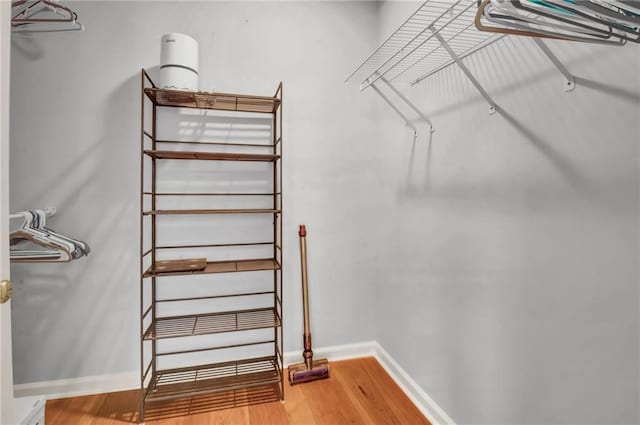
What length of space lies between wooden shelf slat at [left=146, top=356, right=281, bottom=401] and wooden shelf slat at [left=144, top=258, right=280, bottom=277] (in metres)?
0.59

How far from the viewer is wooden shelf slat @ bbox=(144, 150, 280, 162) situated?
1607 mm

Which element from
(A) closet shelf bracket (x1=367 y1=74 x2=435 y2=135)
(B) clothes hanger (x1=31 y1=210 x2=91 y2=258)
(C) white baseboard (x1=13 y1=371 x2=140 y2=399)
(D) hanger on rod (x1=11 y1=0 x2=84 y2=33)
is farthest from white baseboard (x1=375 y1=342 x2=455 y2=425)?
(D) hanger on rod (x1=11 y1=0 x2=84 y2=33)

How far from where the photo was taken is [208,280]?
1.89m

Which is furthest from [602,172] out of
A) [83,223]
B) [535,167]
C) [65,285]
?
[65,285]

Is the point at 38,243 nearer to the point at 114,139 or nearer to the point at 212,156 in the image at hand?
the point at 114,139

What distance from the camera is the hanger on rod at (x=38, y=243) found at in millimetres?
1439

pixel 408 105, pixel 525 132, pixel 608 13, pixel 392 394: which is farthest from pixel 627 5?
pixel 392 394

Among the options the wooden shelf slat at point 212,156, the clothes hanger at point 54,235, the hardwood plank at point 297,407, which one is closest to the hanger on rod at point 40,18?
the wooden shelf slat at point 212,156

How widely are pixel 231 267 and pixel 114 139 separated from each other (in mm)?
957

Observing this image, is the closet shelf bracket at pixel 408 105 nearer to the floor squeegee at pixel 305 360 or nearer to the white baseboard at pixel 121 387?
the floor squeegee at pixel 305 360

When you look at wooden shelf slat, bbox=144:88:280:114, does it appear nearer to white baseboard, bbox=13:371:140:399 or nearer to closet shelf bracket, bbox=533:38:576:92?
closet shelf bracket, bbox=533:38:576:92

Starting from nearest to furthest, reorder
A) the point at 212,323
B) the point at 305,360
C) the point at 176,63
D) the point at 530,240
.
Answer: the point at 530,240, the point at 176,63, the point at 212,323, the point at 305,360

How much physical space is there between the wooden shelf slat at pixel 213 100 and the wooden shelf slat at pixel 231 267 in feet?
2.91

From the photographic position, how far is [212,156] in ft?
5.55
